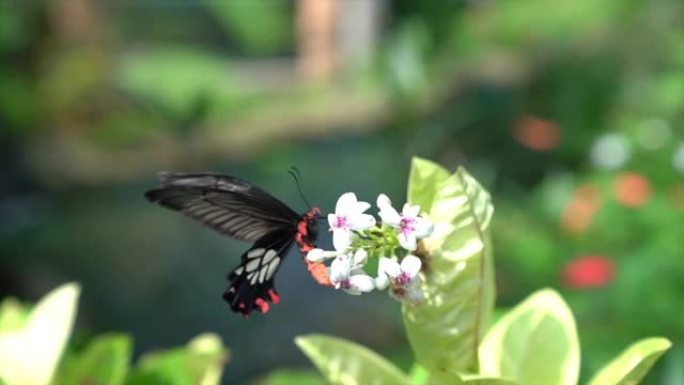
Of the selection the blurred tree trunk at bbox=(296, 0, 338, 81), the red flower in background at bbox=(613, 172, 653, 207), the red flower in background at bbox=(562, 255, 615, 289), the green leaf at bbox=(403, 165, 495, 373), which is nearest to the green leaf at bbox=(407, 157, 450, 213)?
the green leaf at bbox=(403, 165, 495, 373)

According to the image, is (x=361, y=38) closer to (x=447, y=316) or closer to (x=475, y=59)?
(x=475, y=59)

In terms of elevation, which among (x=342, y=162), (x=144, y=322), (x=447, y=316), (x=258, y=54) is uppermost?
(x=447, y=316)

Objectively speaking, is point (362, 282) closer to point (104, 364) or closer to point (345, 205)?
point (345, 205)

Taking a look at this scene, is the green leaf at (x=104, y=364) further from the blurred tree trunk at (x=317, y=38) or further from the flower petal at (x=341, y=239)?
the blurred tree trunk at (x=317, y=38)

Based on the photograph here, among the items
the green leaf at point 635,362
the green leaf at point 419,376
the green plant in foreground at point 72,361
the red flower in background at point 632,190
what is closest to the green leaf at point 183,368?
the green plant in foreground at point 72,361

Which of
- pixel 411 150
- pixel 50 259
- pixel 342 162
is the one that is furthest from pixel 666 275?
pixel 50 259

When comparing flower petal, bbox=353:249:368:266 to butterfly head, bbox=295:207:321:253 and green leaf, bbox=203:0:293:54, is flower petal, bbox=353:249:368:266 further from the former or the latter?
green leaf, bbox=203:0:293:54

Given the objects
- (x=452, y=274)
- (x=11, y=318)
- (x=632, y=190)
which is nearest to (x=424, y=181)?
(x=452, y=274)
